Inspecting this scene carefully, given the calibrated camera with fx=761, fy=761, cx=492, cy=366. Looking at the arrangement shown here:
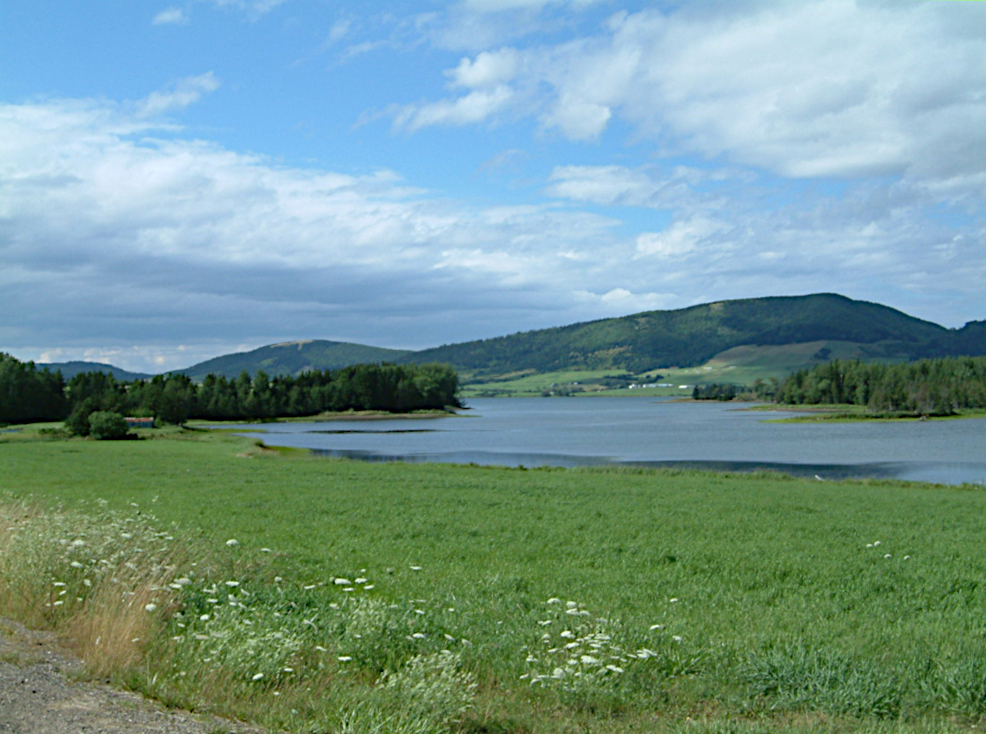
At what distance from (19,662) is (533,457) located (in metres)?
57.0

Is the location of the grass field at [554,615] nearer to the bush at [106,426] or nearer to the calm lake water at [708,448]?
the calm lake water at [708,448]

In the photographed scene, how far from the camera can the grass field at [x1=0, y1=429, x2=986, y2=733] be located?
6.96 meters

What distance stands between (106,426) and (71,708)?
72523 mm

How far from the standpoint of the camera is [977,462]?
54.5 metres

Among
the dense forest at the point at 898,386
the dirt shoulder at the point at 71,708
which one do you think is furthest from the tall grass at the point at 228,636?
the dense forest at the point at 898,386

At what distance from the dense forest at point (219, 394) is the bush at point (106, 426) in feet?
9.95

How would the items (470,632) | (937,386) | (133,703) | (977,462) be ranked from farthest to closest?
(937,386)
(977,462)
(470,632)
(133,703)

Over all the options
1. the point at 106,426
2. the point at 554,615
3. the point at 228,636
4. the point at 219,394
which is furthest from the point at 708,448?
the point at 219,394

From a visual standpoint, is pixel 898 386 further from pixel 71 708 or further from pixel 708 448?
pixel 71 708

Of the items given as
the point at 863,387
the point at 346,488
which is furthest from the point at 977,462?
the point at 863,387

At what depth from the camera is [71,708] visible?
6.32 metres

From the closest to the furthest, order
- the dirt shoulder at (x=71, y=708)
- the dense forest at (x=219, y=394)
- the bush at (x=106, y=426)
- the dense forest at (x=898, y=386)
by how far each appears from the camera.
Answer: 1. the dirt shoulder at (x=71, y=708)
2. the bush at (x=106, y=426)
3. the dense forest at (x=219, y=394)
4. the dense forest at (x=898, y=386)

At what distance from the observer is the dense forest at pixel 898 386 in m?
135

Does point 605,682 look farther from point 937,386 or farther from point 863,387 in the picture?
point 863,387
